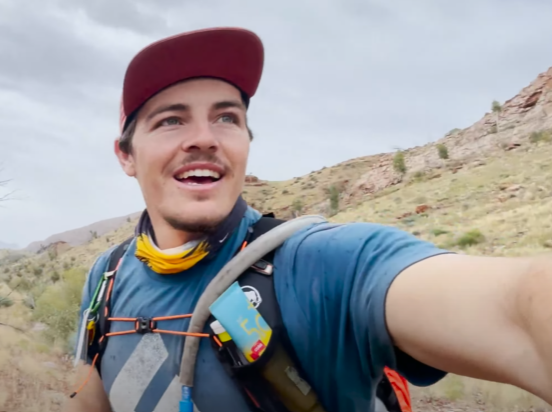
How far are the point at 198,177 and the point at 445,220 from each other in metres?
17.5

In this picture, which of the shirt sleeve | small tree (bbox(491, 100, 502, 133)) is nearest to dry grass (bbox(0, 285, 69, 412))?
the shirt sleeve

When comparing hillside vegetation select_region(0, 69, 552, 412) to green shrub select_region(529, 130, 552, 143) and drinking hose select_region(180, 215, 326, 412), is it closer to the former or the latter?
green shrub select_region(529, 130, 552, 143)

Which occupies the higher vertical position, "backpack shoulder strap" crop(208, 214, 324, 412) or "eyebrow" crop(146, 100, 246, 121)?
"eyebrow" crop(146, 100, 246, 121)

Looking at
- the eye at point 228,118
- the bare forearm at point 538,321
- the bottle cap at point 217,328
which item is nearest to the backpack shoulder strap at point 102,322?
the bottle cap at point 217,328

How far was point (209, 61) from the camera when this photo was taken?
1.73 m

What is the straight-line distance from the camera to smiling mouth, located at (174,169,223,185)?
5.46 ft

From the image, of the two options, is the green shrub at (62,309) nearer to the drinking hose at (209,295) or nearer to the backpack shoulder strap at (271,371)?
the drinking hose at (209,295)

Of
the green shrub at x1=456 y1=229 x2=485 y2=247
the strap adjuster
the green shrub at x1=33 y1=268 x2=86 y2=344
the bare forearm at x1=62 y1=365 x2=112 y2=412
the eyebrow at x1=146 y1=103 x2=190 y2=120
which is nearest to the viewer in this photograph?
the strap adjuster

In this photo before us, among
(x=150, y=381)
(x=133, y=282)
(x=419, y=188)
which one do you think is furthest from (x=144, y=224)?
(x=419, y=188)

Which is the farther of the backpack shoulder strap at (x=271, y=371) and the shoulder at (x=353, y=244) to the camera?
the backpack shoulder strap at (x=271, y=371)

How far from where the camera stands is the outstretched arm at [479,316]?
89 cm

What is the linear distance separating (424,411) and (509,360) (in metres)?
5.64

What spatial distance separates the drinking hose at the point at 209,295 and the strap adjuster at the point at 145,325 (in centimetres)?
17

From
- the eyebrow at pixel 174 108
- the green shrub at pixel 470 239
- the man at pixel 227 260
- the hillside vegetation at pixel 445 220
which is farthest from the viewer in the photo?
the green shrub at pixel 470 239
